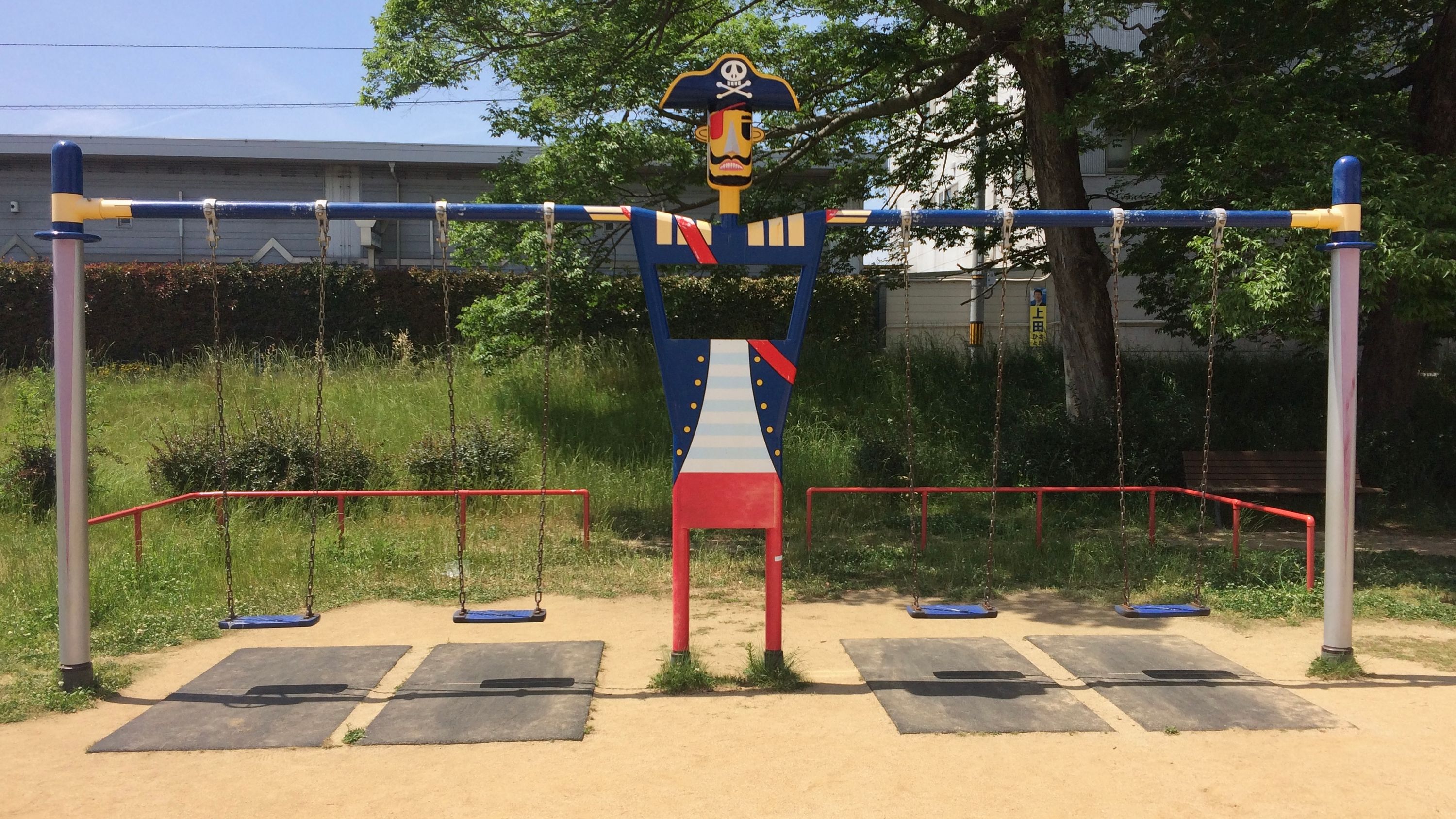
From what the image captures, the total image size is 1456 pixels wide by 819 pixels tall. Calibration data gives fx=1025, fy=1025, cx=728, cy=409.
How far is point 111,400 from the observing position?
14.5 m

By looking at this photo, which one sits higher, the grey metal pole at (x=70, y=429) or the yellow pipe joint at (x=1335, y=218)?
the yellow pipe joint at (x=1335, y=218)

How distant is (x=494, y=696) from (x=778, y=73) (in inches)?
371

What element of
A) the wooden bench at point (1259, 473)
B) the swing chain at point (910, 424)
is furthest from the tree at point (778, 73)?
the swing chain at point (910, 424)

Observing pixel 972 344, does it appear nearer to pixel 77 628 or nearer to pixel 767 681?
pixel 767 681

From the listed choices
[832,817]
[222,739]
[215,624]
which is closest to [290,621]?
[222,739]

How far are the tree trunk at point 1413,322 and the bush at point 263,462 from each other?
1083 centimetres

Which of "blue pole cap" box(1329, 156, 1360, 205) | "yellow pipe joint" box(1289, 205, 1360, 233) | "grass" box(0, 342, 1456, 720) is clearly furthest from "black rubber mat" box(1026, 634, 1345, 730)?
"blue pole cap" box(1329, 156, 1360, 205)

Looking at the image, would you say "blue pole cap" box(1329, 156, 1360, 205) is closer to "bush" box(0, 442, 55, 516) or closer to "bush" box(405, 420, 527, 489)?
"bush" box(405, 420, 527, 489)

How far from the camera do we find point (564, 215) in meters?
6.19

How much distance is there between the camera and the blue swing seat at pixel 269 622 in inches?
232

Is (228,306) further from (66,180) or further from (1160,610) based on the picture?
(1160,610)

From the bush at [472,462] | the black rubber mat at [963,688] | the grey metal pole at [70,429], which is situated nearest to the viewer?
the black rubber mat at [963,688]

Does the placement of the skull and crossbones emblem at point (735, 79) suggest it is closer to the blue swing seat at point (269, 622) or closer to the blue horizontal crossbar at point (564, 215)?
the blue horizontal crossbar at point (564, 215)

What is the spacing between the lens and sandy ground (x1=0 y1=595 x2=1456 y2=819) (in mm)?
4352
